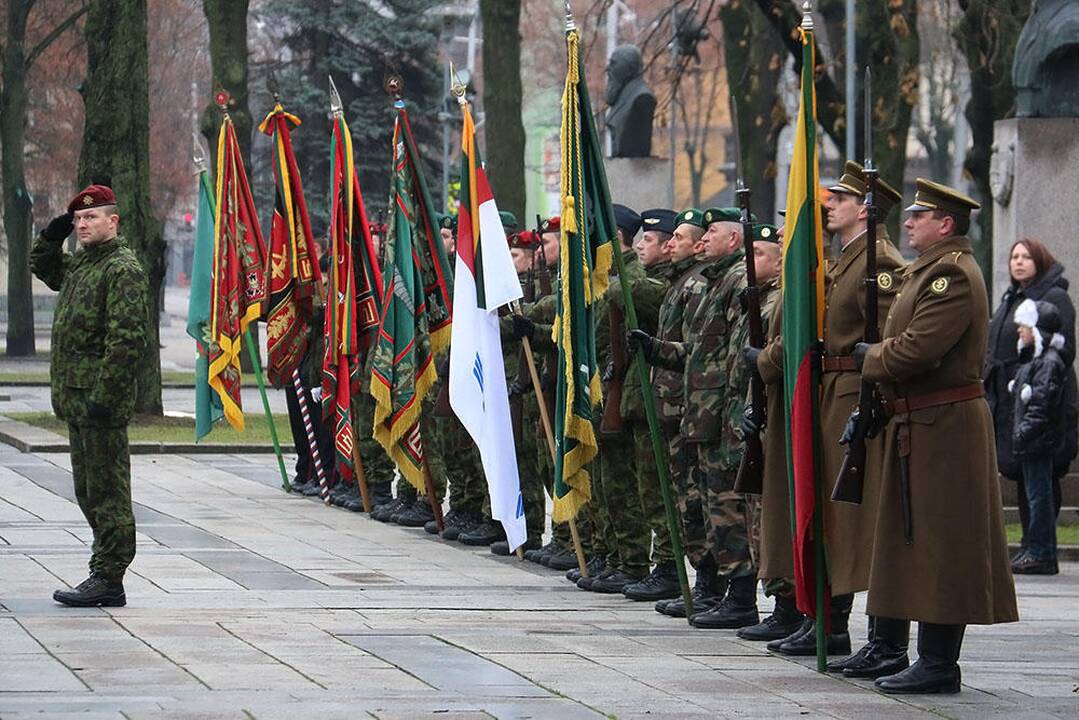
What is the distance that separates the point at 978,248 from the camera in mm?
40938

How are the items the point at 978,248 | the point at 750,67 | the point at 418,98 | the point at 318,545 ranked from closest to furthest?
the point at 318,545 < the point at 750,67 < the point at 978,248 < the point at 418,98

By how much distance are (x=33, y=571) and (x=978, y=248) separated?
30900 mm

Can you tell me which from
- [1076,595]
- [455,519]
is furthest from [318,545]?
[1076,595]

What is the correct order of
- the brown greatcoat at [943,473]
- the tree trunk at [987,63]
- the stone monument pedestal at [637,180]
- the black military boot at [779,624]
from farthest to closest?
the stone monument pedestal at [637,180] → the tree trunk at [987,63] → the black military boot at [779,624] → the brown greatcoat at [943,473]

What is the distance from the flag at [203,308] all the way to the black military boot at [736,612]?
8035mm

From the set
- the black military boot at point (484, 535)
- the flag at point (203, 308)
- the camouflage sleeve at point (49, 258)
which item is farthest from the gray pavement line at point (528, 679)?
the flag at point (203, 308)

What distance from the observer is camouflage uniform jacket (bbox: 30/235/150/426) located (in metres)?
10.7

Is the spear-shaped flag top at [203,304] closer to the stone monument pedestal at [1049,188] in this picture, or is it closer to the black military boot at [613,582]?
the stone monument pedestal at [1049,188]

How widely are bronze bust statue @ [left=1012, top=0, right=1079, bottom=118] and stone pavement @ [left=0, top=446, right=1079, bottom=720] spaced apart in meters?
3.80

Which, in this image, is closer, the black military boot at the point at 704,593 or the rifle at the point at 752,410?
the rifle at the point at 752,410

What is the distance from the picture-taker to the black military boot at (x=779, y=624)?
1031 cm

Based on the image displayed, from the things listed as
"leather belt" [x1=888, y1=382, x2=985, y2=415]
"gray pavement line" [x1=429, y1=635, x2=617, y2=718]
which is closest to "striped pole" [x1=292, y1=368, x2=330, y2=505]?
"gray pavement line" [x1=429, y1=635, x2=617, y2=718]

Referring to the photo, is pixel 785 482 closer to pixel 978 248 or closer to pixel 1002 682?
pixel 1002 682

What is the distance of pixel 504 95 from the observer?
2605 centimetres
